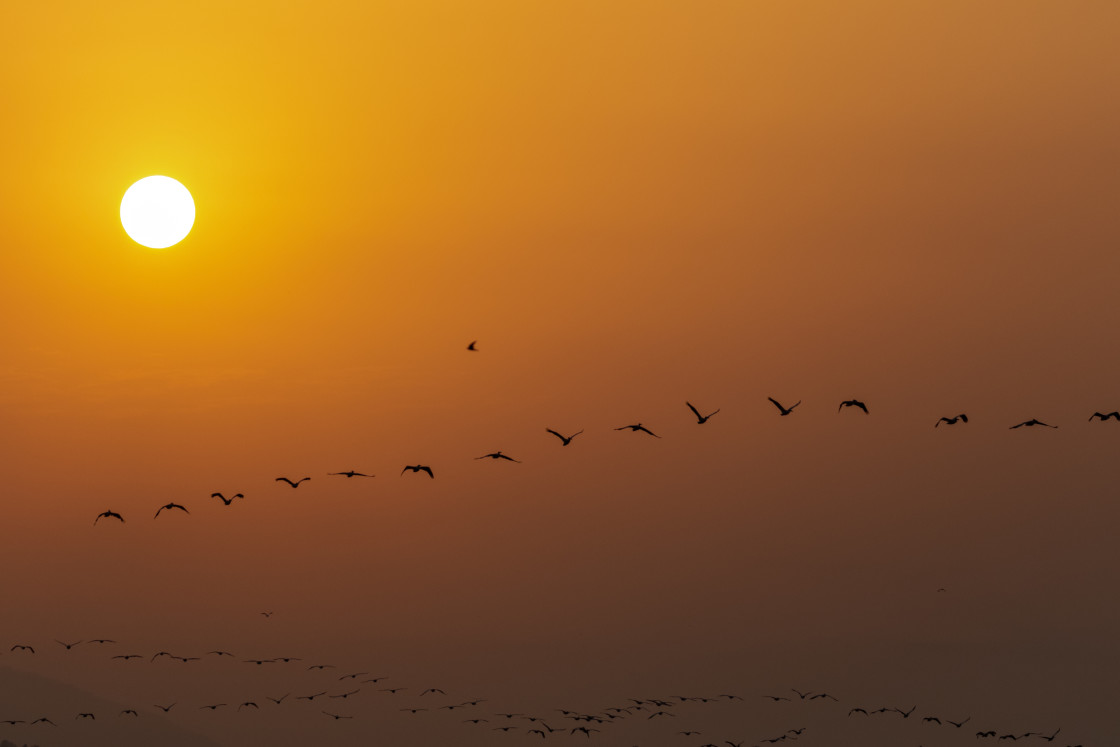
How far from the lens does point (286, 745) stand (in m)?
23.0

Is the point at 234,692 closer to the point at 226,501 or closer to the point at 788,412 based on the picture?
the point at 226,501

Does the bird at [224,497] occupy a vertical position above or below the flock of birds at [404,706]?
above

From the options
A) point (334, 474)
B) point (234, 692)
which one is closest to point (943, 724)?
point (334, 474)

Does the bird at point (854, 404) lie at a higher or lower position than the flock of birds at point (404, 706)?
higher

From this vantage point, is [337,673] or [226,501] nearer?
[226,501]

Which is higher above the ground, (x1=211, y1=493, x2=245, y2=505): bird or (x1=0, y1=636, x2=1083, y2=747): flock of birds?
(x1=211, y1=493, x2=245, y2=505): bird

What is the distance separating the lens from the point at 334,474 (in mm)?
21266

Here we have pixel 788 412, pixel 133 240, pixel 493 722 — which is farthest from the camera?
pixel 493 722

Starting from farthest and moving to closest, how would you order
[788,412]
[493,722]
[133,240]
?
[493,722], [788,412], [133,240]

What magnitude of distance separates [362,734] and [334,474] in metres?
7.45

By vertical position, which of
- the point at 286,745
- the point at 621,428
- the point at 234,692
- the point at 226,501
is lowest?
the point at 286,745

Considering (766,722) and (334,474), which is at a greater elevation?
(334,474)

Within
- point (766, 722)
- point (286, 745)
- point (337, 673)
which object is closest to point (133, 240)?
point (337, 673)

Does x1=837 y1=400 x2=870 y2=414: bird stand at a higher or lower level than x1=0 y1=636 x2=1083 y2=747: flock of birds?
higher
